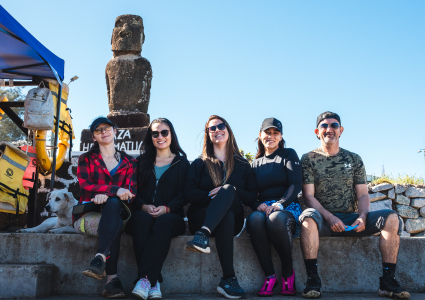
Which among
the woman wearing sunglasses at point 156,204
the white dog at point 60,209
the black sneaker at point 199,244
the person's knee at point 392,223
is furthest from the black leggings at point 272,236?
the white dog at point 60,209

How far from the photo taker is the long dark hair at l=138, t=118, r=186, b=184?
343cm

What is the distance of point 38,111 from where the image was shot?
14.7 ft

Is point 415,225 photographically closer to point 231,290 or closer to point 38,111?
point 231,290

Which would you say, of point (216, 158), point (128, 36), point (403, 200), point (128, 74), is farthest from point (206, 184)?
point (403, 200)

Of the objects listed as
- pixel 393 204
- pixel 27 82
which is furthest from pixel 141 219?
pixel 393 204

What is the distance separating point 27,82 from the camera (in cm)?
509

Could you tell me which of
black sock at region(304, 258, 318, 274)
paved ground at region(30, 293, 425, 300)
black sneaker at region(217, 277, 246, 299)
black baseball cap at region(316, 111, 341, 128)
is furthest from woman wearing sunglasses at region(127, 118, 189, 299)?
black baseball cap at region(316, 111, 341, 128)

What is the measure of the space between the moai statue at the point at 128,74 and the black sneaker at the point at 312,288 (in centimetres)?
596

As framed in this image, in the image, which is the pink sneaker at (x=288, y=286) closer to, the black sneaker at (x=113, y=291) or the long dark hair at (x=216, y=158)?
the long dark hair at (x=216, y=158)

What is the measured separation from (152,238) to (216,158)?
1056 millimetres

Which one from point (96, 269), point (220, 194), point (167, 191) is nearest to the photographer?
point (96, 269)

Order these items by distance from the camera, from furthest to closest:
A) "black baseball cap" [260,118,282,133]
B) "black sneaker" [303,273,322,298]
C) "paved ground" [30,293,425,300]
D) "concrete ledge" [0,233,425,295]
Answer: "black baseball cap" [260,118,282,133] → "concrete ledge" [0,233,425,295] → "paved ground" [30,293,425,300] → "black sneaker" [303,273,322,298]

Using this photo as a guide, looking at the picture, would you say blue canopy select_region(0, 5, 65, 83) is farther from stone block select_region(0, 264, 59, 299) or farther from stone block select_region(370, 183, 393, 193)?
stone block select_region(370, 183, 393, 193)

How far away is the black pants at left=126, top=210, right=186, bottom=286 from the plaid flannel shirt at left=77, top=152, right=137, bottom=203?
29 cm
